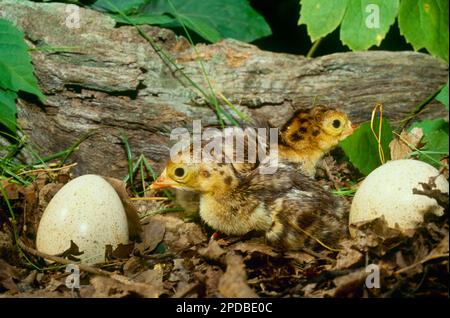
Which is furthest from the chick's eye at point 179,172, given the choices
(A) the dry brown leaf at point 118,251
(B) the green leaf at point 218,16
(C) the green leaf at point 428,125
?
(C) the green leaf at point 428,125

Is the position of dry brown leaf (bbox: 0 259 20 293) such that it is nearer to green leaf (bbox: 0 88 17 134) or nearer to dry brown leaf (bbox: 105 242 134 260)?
dry brown leaf (bbox: 105 242 134 260)

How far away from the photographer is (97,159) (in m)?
3.95

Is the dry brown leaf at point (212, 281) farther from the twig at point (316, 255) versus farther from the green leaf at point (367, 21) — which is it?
the green leaf at point (367, 21)

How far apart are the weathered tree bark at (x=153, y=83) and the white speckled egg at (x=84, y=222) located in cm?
77

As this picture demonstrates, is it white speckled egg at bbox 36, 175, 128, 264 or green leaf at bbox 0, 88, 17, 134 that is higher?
green leaf at bbox 0, 88, 17, 134

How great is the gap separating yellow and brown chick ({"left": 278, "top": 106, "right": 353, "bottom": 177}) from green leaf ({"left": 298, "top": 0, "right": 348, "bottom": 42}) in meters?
0.47

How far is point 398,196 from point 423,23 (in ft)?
3.15

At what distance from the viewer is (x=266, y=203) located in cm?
330

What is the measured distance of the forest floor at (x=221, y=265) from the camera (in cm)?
262

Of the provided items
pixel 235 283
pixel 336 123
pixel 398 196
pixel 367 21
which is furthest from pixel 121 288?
pixel 367 21

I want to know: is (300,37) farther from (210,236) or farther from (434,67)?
(210,236)

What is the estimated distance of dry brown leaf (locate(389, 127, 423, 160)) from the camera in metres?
3.74

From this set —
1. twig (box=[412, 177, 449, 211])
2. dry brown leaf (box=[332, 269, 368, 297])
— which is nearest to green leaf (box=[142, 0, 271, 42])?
twig (box=[412, 177, 449, 211])

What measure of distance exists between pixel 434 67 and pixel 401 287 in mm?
1848
